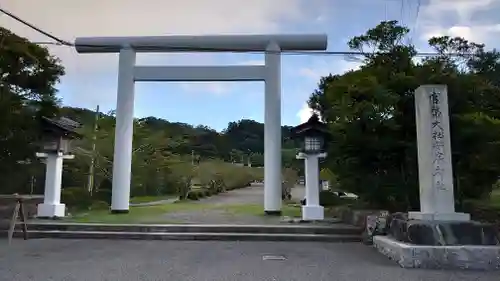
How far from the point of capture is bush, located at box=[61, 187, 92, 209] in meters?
13.1

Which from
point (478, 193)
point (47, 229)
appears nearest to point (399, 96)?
point (478, 193)

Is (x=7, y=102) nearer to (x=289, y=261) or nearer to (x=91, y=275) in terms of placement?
(x=91, y=275)

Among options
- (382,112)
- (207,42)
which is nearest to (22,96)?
(207,42)

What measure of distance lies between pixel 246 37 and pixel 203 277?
336 inches

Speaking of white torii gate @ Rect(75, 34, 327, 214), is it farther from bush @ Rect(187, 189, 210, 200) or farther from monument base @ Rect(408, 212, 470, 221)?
bush @ Rect(187, 189, 210, 200)

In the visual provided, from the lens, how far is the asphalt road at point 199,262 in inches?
197

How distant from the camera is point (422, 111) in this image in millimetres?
6703

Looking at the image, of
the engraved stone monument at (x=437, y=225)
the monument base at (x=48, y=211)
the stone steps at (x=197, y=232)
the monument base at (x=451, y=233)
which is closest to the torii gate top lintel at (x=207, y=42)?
the monument base at (x=48, y=211)

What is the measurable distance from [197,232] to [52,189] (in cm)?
453

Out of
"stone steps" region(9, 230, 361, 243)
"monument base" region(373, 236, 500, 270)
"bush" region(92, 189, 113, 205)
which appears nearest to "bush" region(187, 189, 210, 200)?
"bush" region(92, 189, 113, 205)

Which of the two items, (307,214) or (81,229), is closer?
(81,229)

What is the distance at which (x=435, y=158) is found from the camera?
6.42 metres

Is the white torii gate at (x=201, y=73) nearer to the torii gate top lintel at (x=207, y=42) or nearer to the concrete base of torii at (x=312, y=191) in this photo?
the torii gate top lintel at (x=207, y=42)

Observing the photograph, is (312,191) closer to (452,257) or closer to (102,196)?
(452,257)
